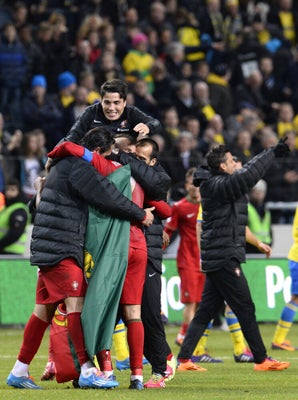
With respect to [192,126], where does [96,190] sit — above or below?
below

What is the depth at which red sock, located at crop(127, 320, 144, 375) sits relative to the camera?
10.5 meters

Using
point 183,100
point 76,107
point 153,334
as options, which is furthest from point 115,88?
point 183,100

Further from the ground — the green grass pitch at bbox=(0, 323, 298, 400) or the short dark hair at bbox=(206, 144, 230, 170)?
the short dark hair at bbox=(206, 144, 230, 170)

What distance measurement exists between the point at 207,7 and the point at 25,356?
17801 mm

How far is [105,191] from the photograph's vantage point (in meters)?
10.3

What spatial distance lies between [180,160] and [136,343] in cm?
1050

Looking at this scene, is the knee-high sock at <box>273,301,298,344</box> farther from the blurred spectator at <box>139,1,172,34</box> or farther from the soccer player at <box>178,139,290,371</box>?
the blurred spectator at <box>139,1,172,34</box>

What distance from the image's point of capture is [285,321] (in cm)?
1533

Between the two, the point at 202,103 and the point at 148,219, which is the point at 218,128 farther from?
the point at 148,219

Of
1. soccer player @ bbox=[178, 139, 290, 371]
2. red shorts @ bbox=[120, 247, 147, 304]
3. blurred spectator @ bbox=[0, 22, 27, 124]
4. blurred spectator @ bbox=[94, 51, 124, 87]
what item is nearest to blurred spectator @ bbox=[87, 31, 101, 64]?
blurred spectator @ bbox=[94, 51, 124, 87]

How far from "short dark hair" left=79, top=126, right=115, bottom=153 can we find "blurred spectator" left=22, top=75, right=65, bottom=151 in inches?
431

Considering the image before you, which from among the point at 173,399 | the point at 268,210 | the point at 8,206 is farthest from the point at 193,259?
the point at 173,399

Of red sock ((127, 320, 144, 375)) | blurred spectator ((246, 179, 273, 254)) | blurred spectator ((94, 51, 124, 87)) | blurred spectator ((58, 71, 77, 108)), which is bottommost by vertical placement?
red sock ((127, 320, 144, 375))

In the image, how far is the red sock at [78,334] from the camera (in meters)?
10.3
